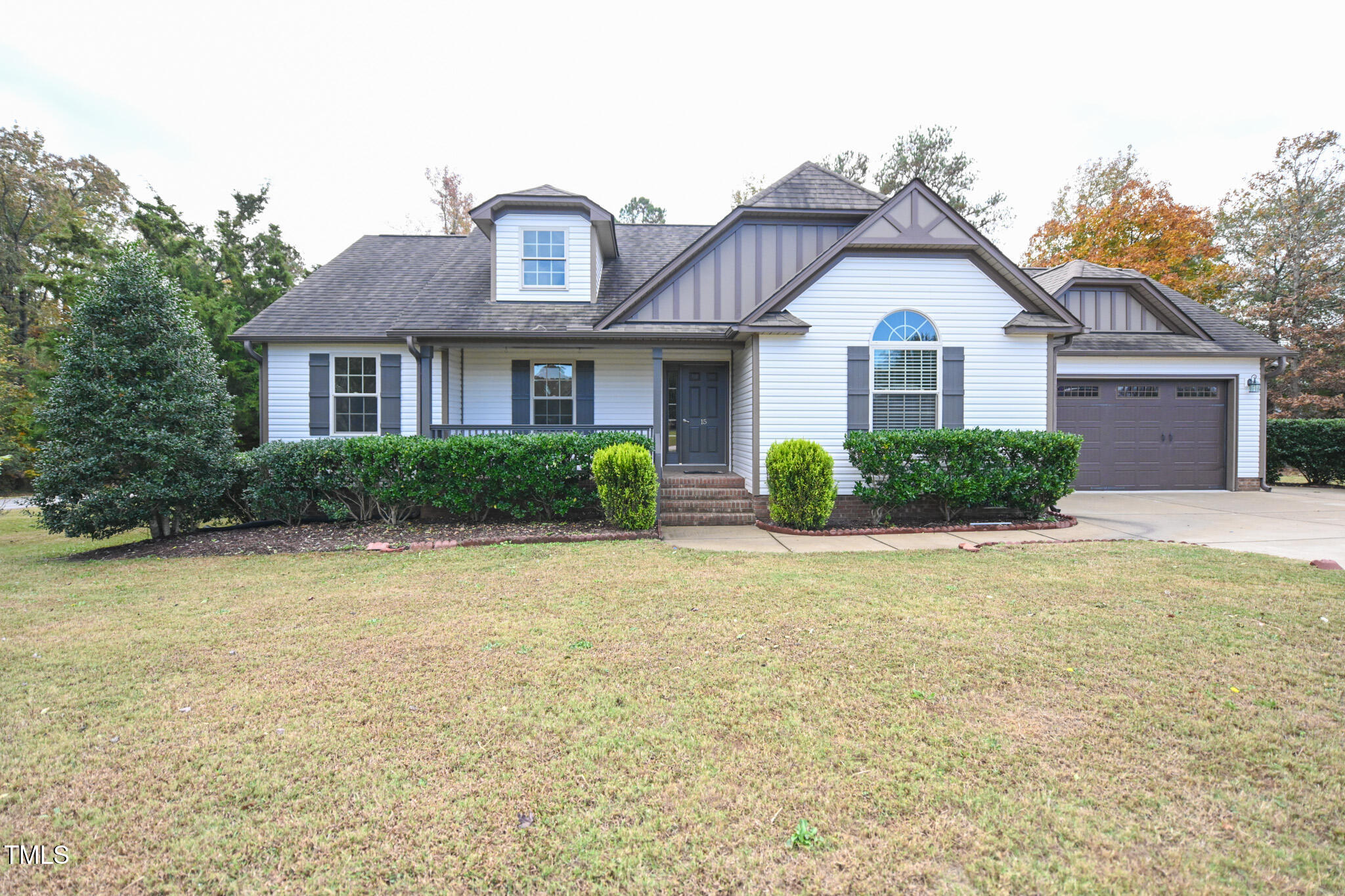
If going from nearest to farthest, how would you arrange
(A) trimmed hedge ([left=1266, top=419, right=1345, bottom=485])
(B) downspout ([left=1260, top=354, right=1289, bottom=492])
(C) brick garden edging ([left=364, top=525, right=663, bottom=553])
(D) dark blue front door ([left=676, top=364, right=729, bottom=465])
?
(C) brick garden edging ([left=364, top=525, right=663, bottom=553]), (D) dark blue front door ([left=676, top=364, right=729, bottom=465]), (B) downspout ([left=1260, top=354, right=1289, bottom=492]), (A) trimmed hedge ([left=1266, top=419, right=1345, bottom=485])

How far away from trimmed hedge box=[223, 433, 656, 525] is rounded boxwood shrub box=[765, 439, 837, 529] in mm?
2906

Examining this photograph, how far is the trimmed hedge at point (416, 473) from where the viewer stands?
859 centimetres

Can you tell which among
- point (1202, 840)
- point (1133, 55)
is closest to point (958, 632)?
point (1202, 840)

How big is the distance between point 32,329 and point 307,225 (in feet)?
33.7

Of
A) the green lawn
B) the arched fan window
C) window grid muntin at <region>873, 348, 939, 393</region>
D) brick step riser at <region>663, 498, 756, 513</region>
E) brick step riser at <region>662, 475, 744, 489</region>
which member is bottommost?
the green lawn

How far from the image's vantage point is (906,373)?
9.58 meters

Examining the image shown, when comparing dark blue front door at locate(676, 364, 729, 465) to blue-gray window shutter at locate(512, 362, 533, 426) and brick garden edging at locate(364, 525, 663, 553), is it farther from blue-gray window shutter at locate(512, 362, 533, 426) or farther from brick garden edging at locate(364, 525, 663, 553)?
brick garden edging at locate(364, 525, 663, 553)

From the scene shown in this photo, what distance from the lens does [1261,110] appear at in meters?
20.4

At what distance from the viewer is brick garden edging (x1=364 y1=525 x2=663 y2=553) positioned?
758 cm

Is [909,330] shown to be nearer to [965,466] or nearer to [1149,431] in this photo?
[965,466]

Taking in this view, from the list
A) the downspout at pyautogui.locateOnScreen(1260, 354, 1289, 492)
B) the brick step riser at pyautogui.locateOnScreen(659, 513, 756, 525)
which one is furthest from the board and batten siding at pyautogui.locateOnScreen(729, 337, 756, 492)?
the downspout at pyautogui.locateOnScreen(1260, 354, 1289, 492)

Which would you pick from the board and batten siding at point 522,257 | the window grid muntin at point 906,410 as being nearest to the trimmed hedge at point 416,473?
the board and batten siding at point 522,257

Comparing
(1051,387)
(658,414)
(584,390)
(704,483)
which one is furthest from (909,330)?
(584,390)

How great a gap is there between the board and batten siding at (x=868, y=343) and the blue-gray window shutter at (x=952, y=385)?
12cm
